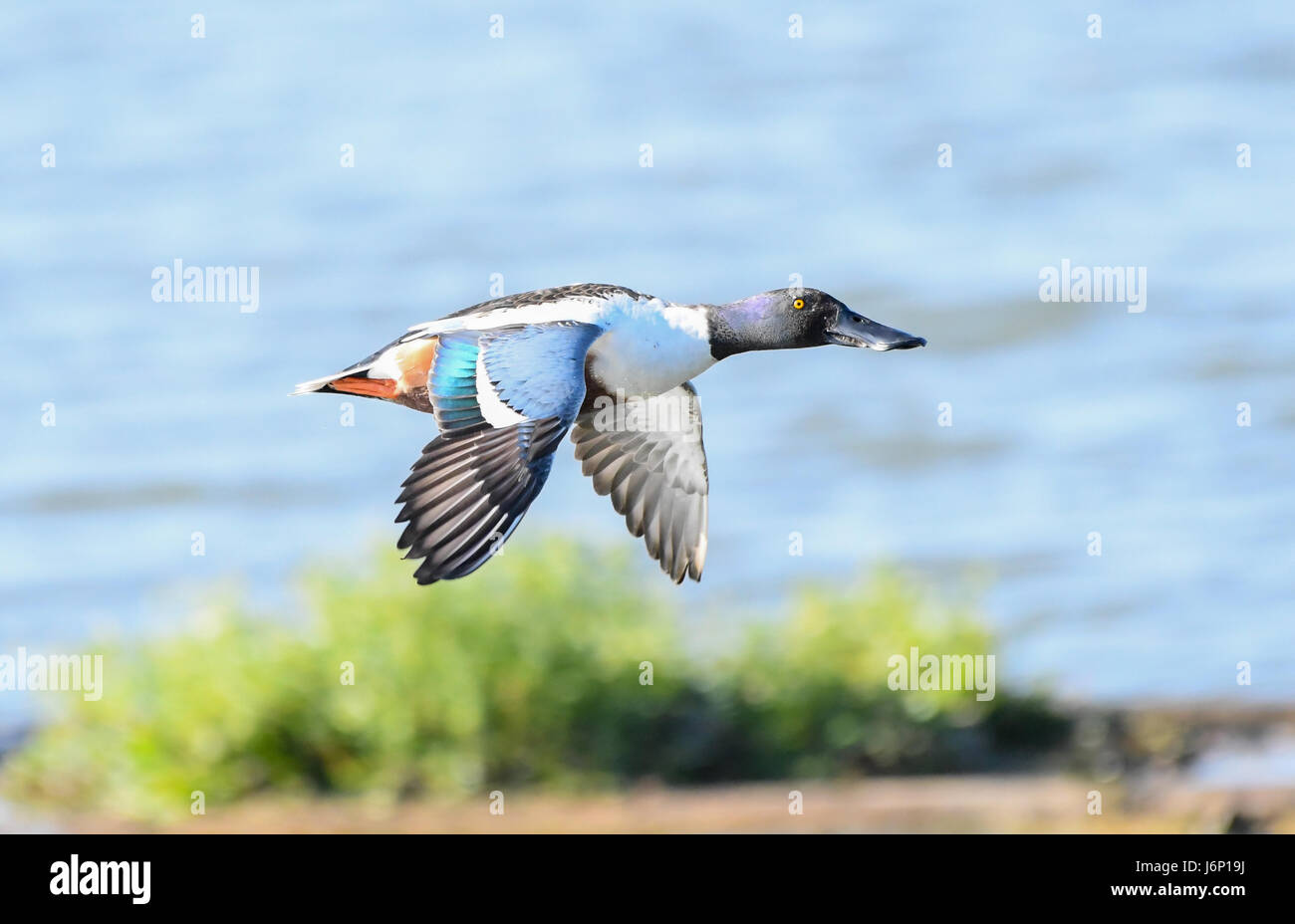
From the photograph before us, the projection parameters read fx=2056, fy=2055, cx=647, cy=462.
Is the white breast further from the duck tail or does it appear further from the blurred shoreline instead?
the blurred shoreline

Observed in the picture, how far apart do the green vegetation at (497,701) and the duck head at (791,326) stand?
2406 mm

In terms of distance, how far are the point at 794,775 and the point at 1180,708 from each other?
1948 millimetres

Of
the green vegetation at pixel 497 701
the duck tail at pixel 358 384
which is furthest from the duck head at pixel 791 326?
the green vegetation at pixel 497 701

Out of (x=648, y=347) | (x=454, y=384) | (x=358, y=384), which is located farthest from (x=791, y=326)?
(x=358, y=384)

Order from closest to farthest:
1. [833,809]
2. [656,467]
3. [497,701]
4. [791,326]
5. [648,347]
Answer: [648,347]
[791,326]
[656,467]
[833,809]
[497,701]

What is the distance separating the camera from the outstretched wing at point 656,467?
6527 millimetres

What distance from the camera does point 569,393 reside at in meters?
5.28

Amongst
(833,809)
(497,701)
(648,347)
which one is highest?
(648,347)

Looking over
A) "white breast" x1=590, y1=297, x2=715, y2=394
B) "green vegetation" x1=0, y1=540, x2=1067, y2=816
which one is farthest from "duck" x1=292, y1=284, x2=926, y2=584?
"green vegetation" x1=0, y1=540, x2=1067, y2=816

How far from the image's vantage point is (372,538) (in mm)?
8320

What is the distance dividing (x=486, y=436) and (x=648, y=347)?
30.4 inches

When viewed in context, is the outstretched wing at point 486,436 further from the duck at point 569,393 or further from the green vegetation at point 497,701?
the green vegetation at point 497,701

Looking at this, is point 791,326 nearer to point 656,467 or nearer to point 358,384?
point 656,467

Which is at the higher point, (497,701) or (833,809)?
(497,701)
